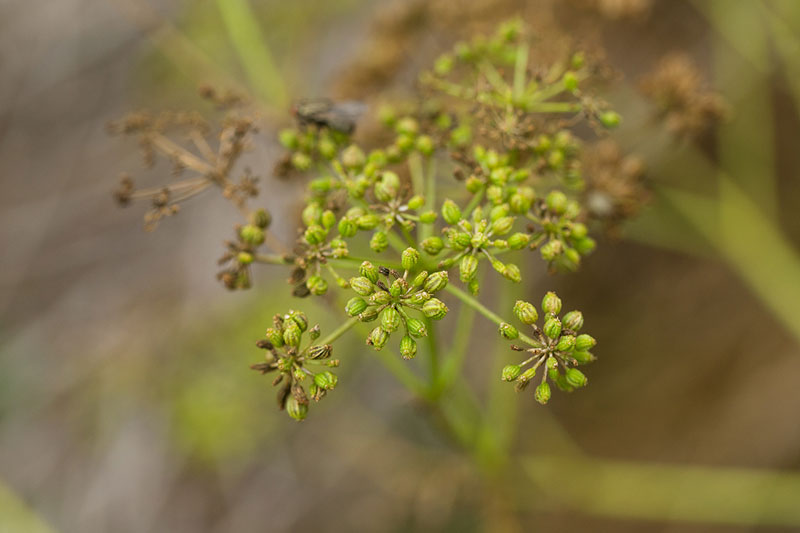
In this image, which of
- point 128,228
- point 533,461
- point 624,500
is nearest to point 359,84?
point 533,461

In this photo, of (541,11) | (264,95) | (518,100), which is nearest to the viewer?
(518,100)

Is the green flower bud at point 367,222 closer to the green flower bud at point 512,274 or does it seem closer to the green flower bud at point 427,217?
the green flower bud at point 427,217

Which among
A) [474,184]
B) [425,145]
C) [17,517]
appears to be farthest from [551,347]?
[17,517]

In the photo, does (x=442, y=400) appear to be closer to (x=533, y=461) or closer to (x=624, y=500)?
(x=533, y=461)

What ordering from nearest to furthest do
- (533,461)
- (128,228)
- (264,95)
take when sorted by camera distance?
(264,95) < (533,461) < (128,228)

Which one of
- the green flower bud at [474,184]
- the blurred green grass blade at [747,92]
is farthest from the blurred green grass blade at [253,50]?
the blurred green grass blade at [747,92]

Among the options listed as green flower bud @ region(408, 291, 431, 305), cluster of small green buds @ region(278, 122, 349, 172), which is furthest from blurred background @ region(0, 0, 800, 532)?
green flower bud @ region(408, 291, 431, 305)

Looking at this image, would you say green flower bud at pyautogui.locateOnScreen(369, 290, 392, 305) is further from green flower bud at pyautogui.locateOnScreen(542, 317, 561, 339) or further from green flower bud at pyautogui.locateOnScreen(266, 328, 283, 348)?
green flower bud at pyautogui.locateOnScreen(542, 317, 561, 339)

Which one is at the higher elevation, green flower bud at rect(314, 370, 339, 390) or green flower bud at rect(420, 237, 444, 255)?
green flower bud at rect(420, 237, 444, 255)

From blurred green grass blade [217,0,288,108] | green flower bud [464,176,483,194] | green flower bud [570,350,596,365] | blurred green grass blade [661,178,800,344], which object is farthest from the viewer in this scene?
blurred green grass blade [661,178,800,344]
